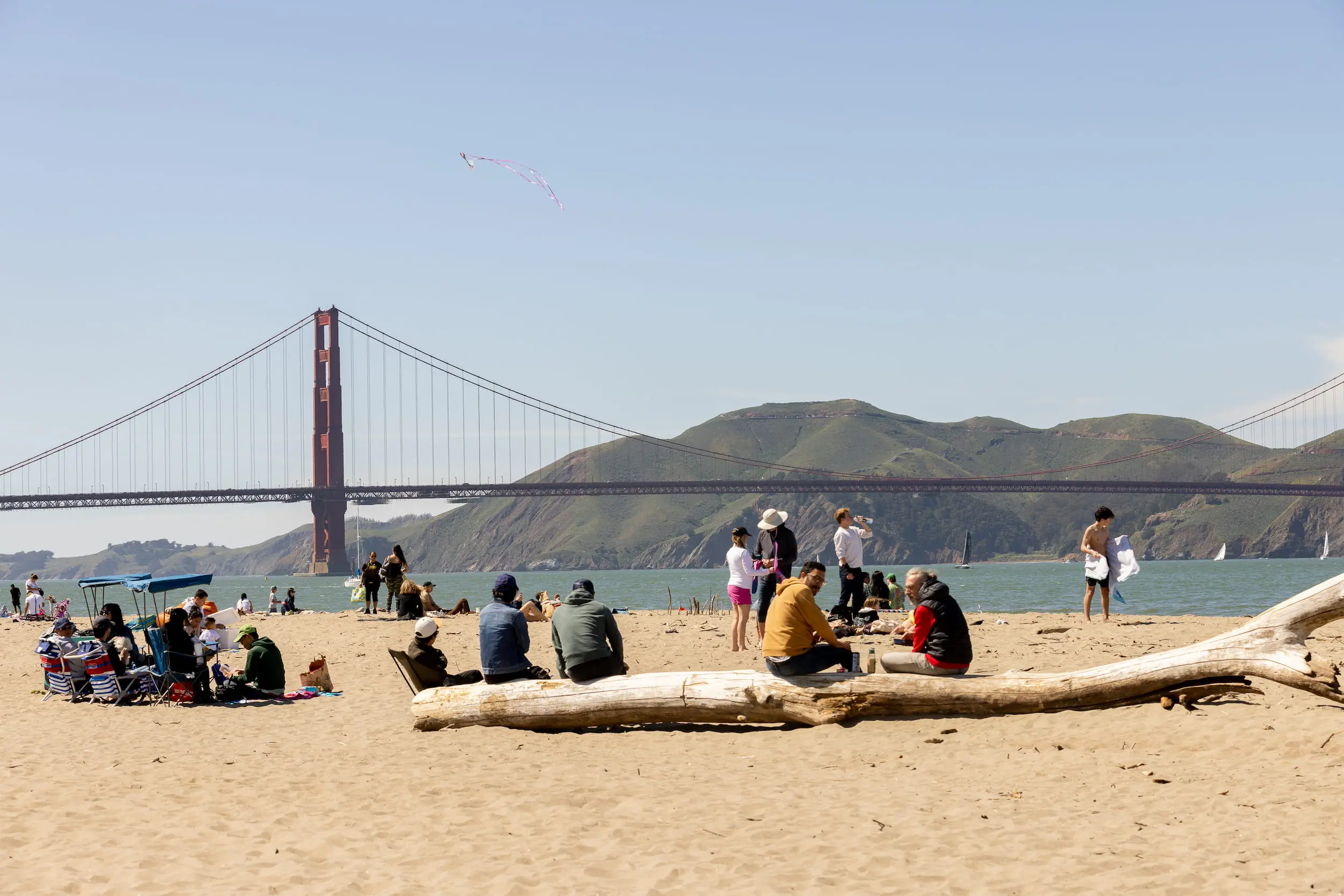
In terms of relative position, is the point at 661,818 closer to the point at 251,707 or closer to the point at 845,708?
the point at 845,708

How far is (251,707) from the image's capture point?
1216 cm

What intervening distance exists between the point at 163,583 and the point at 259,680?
501 cm

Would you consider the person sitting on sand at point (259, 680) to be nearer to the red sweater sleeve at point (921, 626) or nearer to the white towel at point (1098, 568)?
the red sweater sleeve at point (921, 626)

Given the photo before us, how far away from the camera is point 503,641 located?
10000 millimetres

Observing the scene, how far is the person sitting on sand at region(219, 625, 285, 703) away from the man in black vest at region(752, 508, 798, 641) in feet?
17.4

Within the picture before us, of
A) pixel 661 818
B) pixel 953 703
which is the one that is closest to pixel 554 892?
pixel 661 818

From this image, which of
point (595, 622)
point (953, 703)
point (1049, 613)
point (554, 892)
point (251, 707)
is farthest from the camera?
point (1049, 613)

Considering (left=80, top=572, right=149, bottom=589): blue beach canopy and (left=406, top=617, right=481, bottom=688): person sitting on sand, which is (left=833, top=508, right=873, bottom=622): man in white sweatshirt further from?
(left=80, top=572, right=149, bottom=589): blue beach canopy

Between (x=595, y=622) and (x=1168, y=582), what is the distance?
184 feet

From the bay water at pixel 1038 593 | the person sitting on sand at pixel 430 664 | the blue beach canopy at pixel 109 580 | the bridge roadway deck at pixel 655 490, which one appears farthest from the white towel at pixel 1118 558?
the bridge roadway deck at pixel 655 490

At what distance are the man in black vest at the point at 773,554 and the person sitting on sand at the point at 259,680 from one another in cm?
529

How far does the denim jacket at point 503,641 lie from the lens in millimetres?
9984

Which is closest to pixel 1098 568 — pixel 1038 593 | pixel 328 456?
pixel 1038 593

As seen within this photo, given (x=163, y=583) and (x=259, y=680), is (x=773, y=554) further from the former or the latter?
(x=163, y=583)
